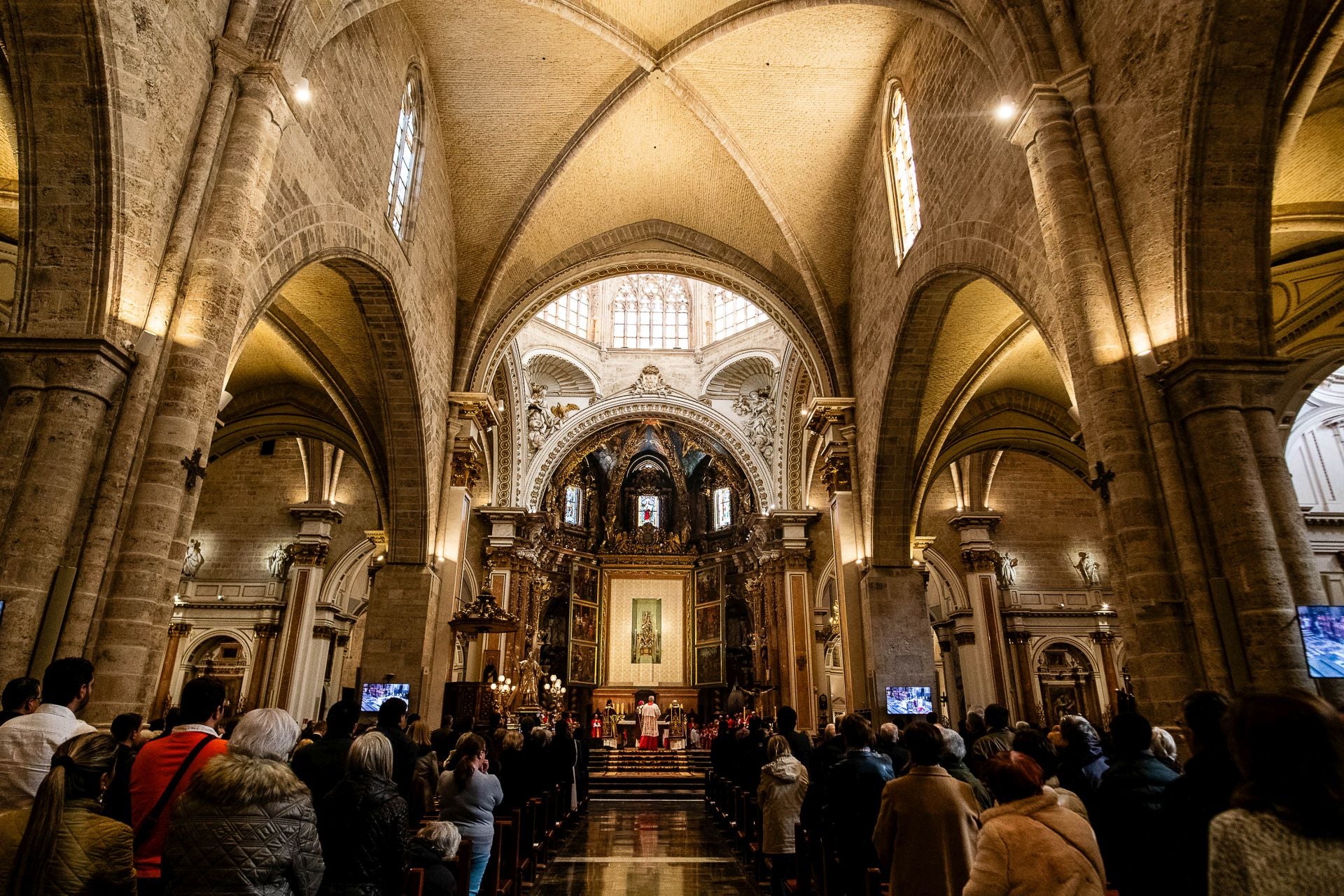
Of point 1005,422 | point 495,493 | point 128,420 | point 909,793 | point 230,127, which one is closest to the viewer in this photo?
point 909,793

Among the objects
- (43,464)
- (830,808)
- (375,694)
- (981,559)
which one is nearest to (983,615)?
(981,559)

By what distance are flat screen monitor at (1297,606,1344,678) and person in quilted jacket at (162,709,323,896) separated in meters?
5.97

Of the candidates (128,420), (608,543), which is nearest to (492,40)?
(128,420)

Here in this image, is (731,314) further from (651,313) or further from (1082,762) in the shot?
(1082,762)

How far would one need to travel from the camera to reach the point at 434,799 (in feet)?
17.5

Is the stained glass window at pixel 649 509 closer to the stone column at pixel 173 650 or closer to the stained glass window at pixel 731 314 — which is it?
the stained glass window at pixel 731 314

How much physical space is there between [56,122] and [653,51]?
9201mm

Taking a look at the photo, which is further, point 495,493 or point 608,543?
point 608,543

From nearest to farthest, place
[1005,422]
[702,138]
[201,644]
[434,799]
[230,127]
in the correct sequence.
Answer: [434,799] → [230,127] → [702,138] → [1005,422] → [201,644]

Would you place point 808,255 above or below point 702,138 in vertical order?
below

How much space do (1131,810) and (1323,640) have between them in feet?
10.6

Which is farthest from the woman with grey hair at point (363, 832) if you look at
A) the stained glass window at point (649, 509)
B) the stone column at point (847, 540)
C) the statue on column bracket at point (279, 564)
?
the stained glass window at point (649, 509)

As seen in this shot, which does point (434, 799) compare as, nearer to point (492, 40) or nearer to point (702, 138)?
point (492, 40)

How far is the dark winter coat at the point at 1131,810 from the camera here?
307cm
